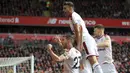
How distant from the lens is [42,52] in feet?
89.3

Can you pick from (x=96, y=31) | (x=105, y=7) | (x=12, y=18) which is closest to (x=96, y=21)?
(x=105, y=7)

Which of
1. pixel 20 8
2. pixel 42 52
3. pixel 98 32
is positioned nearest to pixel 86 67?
pixel 98 32

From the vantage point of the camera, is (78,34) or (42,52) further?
(42,52)

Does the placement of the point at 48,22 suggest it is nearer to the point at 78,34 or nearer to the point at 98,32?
the point at 98,32

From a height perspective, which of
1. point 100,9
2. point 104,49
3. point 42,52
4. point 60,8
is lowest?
point 42,52

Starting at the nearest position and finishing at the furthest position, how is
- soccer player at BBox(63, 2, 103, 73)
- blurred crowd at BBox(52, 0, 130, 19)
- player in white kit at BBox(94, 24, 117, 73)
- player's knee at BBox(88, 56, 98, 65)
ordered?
1. soccer player at BBox(63, 2, 103, 73)
2. player's knee at BBox(88, 56, 98, 65)
3. player in white kit at BBox(94, 24, 117, 73)
4. blurred crowd at BBox(52, 0, 130, 19)

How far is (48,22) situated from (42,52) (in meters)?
6.10

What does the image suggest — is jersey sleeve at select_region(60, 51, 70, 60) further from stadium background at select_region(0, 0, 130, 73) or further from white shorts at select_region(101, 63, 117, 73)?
stadium background at select_region(0, 0, 130, 73)

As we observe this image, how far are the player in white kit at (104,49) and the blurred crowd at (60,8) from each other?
76.9 ft

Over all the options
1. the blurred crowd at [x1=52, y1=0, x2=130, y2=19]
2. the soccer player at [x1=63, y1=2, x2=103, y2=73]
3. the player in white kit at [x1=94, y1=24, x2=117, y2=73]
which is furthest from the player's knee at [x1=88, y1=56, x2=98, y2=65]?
the blurred crowd at [x1=52, y1=0, x2=130, y2=19]

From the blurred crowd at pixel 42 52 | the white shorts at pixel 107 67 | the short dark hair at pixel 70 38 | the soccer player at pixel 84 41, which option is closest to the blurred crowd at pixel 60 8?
the blurred crowd at pixel 42 52

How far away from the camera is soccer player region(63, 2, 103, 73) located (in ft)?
27.1

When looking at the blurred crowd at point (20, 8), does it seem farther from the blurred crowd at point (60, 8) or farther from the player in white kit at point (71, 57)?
the player in white kit at point (71, 57)

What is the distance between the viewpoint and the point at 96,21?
110ft
